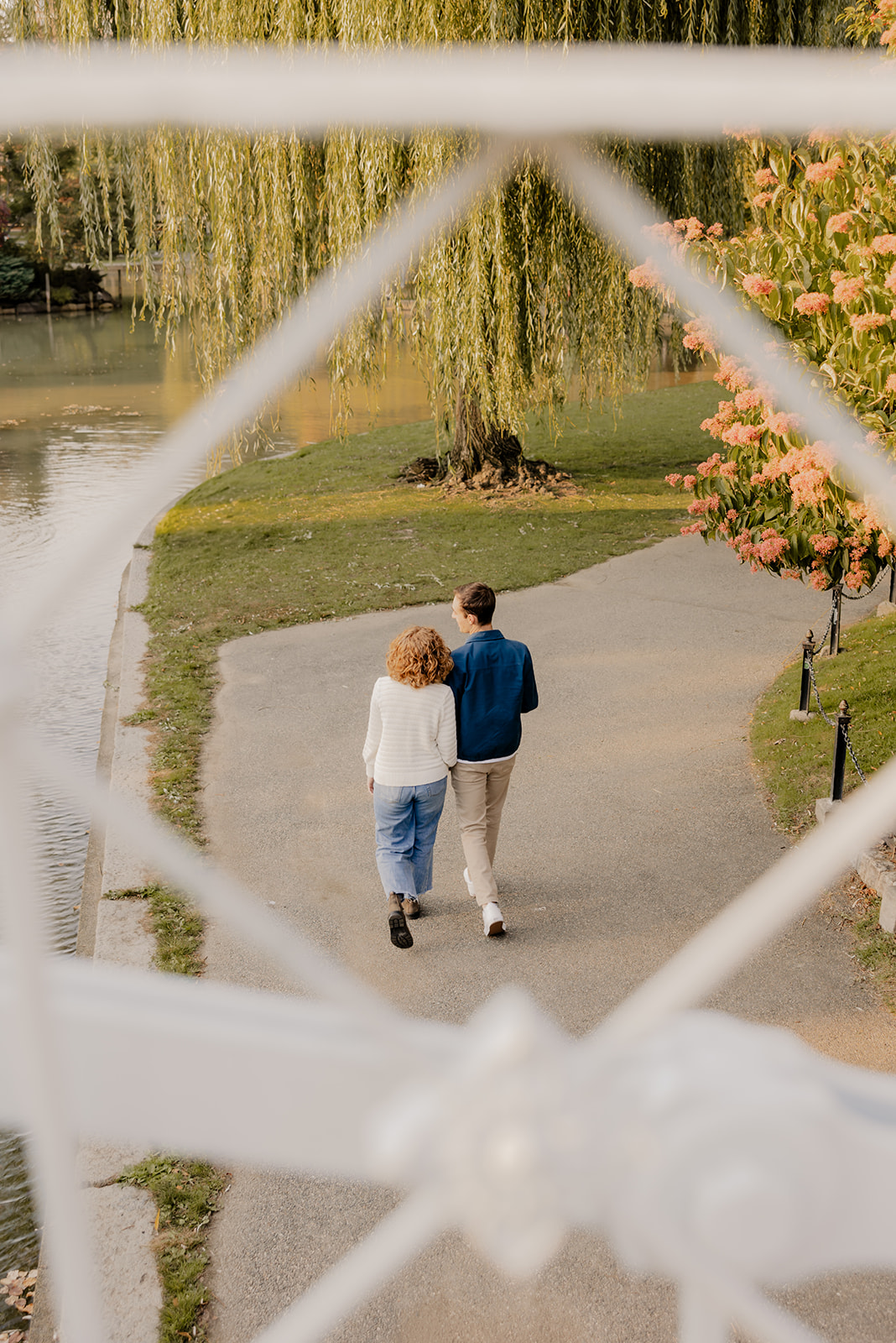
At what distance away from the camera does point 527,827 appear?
22.2ft

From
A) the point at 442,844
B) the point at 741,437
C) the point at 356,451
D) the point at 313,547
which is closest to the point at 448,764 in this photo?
the point at 442,844

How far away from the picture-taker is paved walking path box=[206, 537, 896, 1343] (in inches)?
136

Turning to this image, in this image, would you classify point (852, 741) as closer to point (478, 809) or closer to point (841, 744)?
point (841, 744)

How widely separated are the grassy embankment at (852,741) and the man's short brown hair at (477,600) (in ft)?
7.72

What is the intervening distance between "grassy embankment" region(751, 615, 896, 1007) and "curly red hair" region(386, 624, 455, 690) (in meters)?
2.40

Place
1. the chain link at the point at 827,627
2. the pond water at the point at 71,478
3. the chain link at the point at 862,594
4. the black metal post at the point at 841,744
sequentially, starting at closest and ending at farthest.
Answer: the pond water at the point at 71,478, the black metal post at the point at 841,744, the chain link at the point at 862,594, the chain link at the point at 827,627

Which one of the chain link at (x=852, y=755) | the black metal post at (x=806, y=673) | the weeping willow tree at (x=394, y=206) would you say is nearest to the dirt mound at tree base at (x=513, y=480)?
the weeping willow tree at (x=394, y=206)

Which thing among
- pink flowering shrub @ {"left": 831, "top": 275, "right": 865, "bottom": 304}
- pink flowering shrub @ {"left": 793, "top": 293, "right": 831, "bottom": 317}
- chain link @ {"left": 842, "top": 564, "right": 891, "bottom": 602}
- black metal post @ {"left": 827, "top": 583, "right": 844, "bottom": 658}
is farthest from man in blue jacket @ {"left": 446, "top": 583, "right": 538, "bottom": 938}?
black metal post @ {"left": 827, "top": 583, "right": 844, "bottom": 658}

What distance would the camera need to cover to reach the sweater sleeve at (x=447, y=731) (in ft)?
17.7

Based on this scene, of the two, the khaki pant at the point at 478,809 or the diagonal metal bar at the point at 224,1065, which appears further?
the khaki pant at the point at 478,809

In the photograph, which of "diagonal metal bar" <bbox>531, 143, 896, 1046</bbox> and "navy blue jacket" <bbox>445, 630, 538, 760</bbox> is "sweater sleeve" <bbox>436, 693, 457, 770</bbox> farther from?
"diagonal metal bar" <bbox>531, 143, 896, 1046</bbox>

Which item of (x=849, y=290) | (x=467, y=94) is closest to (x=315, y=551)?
(x=849, y=290)

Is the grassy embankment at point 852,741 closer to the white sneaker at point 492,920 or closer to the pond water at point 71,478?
the white sneaker at point 492,920

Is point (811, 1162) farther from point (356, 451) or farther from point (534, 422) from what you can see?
point (534, 422)
